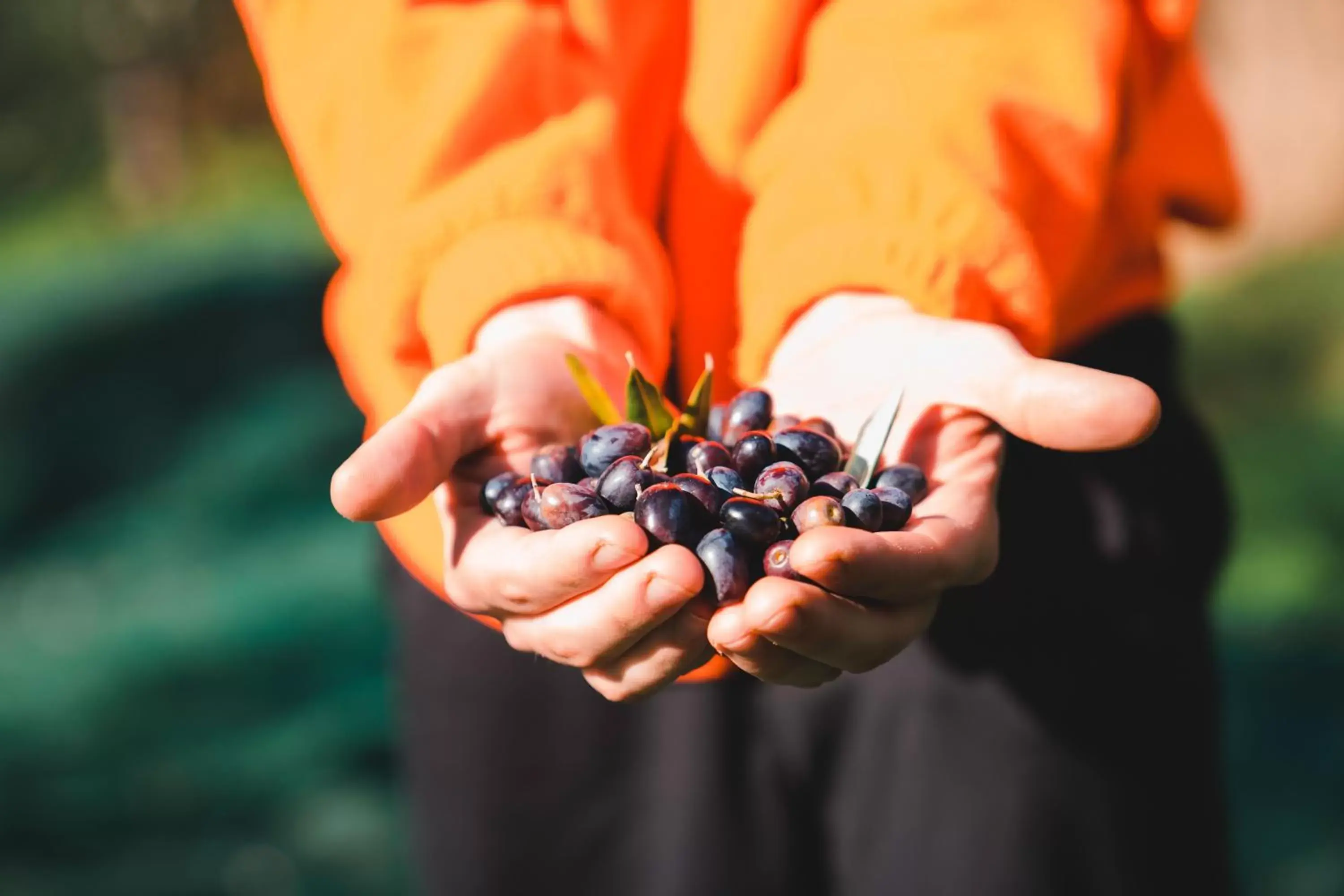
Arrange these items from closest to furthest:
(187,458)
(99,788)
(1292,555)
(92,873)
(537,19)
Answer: (537,19) < (92,873) < (99,788) < (1292,555) < (187,458)

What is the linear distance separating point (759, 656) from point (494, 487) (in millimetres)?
333

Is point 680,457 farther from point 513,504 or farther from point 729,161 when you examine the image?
point 729,161

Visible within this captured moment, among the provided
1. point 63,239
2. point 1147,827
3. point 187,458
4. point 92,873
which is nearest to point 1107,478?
point 1147,827

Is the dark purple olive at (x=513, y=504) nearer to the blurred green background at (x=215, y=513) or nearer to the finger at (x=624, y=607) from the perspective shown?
the finger at (x=624, y=607)

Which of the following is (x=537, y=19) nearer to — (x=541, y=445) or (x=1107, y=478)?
(x=541, y=445)

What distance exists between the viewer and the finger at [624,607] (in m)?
0.92

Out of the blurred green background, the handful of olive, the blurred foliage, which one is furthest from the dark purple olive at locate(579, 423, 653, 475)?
the blurred foliage

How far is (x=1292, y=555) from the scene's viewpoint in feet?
11.9

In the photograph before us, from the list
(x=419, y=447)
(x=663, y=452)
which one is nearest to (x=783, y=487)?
(x=663, y=452)

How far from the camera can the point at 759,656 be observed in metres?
0.93

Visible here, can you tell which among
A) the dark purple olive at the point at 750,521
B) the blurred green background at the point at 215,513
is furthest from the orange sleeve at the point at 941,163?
the blurred green background at the point at 215,513

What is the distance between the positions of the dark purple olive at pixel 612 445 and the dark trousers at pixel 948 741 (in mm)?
463

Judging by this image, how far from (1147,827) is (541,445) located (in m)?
0.92

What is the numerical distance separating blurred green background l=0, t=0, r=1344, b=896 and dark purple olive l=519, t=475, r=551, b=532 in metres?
1.94
